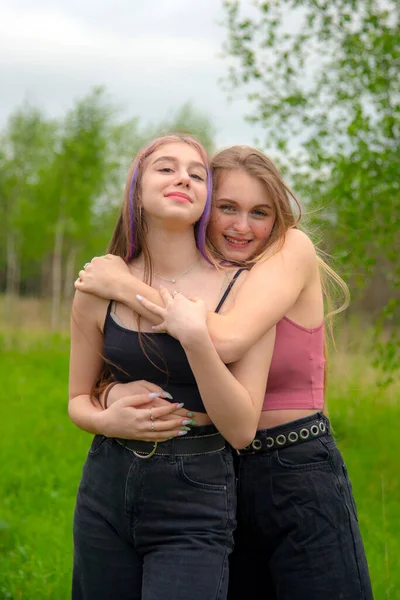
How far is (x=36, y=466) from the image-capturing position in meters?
6.35

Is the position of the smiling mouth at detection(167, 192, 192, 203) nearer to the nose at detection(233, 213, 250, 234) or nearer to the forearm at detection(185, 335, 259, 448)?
the nose at detection(233, 213, 250, 234)

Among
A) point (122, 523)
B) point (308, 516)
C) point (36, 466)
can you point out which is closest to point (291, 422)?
point (308, 516)

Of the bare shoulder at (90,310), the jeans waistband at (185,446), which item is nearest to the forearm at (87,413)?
the jeans waistband at (185,446)

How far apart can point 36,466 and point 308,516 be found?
13.7ft

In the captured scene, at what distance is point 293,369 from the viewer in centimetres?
267

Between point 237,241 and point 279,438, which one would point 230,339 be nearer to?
point 279,438

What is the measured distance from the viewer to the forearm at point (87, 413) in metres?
2.58

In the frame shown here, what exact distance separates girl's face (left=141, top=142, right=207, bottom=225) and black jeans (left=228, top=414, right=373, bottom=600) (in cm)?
83

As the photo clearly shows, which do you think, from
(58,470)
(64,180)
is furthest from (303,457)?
(64,180)

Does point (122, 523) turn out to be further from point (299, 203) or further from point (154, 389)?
point (299, 203)

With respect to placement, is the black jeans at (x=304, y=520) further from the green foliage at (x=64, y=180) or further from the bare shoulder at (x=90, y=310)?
the green foliage at (x=64, y=180)

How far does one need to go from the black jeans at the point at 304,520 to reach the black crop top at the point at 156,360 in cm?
35

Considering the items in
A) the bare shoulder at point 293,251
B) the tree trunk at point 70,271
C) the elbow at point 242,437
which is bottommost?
the tree trunk at point 70,271

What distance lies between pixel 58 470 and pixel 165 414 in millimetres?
4158
